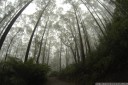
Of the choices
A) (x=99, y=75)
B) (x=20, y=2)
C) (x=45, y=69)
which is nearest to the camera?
(x=99, y=75)

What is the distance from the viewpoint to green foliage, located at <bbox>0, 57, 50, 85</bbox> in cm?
768

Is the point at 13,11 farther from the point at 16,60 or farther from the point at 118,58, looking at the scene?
the point at 118,58

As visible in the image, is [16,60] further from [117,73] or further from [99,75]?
[117,73]

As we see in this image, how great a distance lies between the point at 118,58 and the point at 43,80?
6638mm

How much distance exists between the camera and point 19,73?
27.9ft

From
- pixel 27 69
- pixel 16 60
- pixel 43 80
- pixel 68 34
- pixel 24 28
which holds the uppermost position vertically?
pixel 24 28

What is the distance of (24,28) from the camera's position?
67.4 ft

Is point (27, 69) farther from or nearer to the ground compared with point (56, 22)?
nearer to the ground

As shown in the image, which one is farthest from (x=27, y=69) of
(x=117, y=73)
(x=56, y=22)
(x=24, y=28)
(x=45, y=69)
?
(x=24, y=28)

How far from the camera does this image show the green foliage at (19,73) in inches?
302

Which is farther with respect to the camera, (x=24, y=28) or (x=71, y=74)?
(x=24, y=28)

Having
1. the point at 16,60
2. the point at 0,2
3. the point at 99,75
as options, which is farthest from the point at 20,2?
the point at 99,75

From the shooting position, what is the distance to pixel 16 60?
8.98 meters

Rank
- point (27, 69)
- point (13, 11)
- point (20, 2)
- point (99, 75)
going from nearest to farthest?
point (99, 75) < point (27, 69) < point (20, 2) < point (13, 11)
